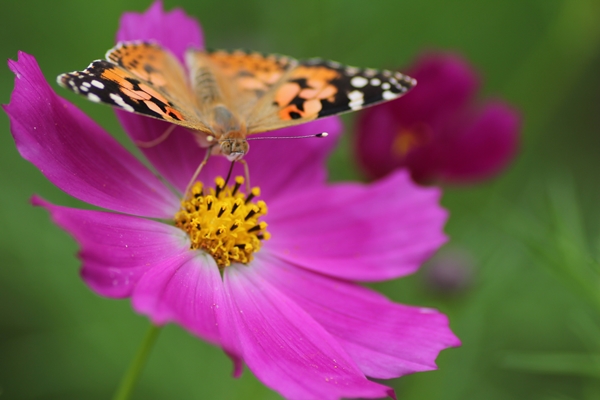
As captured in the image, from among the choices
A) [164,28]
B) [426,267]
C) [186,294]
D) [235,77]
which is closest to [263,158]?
[235,77]

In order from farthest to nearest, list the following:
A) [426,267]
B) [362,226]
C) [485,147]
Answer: [426,267] < [485,147] < [362,226]

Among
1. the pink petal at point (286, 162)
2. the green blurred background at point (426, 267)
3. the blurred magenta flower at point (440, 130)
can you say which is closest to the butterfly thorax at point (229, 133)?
the pink petal at point (286, 162)

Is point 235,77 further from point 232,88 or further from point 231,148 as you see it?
point 231,148

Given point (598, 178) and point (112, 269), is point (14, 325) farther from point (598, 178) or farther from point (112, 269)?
point (598, 178)

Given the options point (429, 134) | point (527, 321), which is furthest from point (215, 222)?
point (527, 321)

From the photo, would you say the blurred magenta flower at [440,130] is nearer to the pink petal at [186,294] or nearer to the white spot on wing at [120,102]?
the pink petal at [186,294]

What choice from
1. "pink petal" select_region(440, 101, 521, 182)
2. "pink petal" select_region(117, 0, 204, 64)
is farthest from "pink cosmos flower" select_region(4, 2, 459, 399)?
"pink petal" select_region(440, 101, 521, 182)
